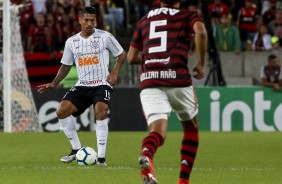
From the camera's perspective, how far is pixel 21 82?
22797mm

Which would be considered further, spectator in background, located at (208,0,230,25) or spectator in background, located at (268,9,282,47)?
spectator in background, located at (208,0,230,25)

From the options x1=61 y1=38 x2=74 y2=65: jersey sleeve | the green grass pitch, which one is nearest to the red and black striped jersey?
the green grass pitch

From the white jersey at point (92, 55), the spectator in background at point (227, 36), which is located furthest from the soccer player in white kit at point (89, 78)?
the spectator in background at point (227, 36)

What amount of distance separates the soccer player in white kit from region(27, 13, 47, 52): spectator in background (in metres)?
11.8

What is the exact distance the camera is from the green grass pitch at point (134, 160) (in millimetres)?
11867

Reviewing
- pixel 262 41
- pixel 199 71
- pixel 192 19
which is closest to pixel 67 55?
pixel 192 19

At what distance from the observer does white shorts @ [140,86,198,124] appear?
981 centimetres

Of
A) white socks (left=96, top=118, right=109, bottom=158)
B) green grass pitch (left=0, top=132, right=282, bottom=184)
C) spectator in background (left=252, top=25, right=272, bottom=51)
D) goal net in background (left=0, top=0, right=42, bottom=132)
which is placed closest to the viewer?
green grass pitch (left=0, top=132, right=282, bottom=184)

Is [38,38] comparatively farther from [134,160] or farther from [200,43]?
[200,43]

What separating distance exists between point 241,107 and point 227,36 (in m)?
2.99

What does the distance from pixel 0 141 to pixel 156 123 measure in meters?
9.61

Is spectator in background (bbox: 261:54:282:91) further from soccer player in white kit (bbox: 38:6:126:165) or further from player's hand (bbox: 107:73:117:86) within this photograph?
player's hand (bbox: 107:73:117:86)

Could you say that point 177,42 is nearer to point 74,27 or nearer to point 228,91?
point 228,91

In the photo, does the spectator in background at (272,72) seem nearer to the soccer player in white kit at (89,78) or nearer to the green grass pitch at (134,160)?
the green grass pitch at (134,160)
